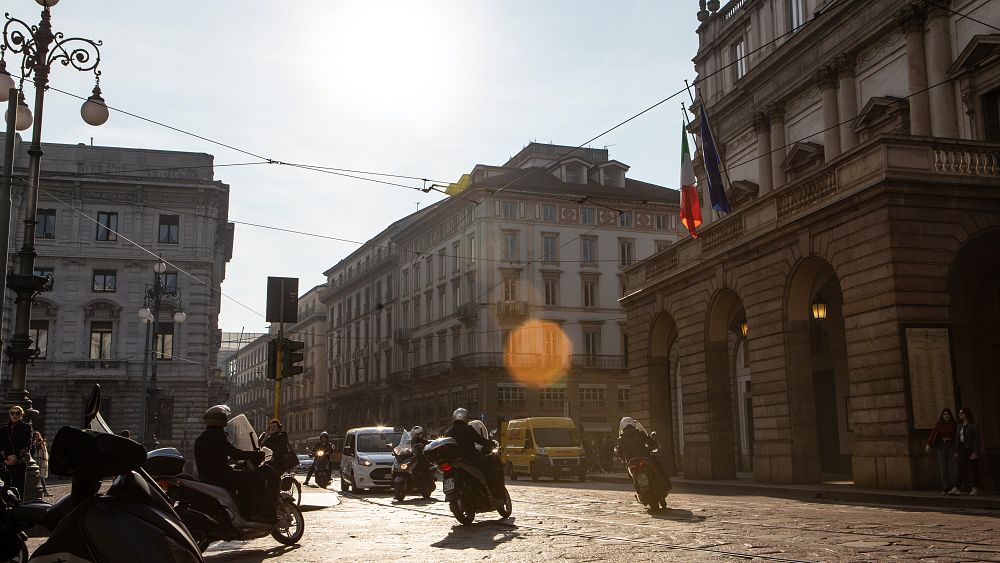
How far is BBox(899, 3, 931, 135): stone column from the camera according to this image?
23016 millimetres

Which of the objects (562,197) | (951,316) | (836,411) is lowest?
(836,411)

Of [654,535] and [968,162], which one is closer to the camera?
[654,535]

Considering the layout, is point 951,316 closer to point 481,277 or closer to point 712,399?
A: point 712,399

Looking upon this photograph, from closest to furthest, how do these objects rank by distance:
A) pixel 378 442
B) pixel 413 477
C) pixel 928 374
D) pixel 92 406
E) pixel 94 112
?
1. pixel 92 406
2. pixel 94 112
3. pixel 928 374
4. pixel 413 477
5. pixel 378 442

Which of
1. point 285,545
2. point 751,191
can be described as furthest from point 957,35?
point 285,545

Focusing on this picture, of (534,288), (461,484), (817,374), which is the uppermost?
(534,288)

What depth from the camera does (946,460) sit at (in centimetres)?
1684

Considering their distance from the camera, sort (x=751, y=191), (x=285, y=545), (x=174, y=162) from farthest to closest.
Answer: (x=174, y=162) → (x=751, y=191) → (x=285, y=545)

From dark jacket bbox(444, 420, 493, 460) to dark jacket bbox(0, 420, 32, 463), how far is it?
6067 millimetres

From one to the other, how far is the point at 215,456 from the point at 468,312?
50688mm

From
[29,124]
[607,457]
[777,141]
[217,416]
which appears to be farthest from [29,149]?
[607,457]

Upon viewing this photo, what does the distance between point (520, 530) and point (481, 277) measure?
4849 centimetres

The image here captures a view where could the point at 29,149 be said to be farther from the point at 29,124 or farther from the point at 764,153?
the point at 764,153

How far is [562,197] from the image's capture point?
61.3 meters
